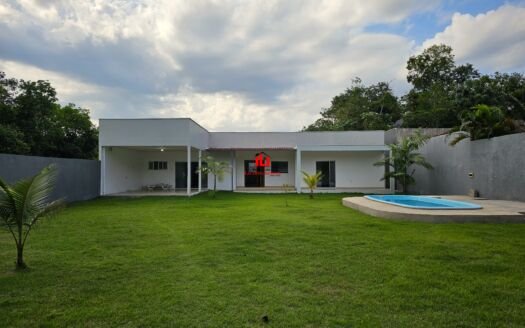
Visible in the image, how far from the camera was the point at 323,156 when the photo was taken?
72.1ft

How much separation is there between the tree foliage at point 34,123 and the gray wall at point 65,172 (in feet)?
16.9

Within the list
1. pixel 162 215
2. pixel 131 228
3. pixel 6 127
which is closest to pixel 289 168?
pixel 162 215

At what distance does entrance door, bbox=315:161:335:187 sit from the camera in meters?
21.8

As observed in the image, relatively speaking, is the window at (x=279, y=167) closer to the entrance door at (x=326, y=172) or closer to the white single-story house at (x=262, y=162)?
the white single-story house at (x=262, y=162)

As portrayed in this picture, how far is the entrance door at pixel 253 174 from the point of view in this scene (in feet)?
74.6

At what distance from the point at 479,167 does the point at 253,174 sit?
13625 millimetres

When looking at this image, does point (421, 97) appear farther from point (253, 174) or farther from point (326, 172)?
point (253, 174)

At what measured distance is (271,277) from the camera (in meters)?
4.47

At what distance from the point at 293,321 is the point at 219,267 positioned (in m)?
1.99

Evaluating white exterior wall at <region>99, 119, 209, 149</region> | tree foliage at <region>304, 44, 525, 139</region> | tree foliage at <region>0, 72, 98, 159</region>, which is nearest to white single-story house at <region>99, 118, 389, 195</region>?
white exterior wall at <region>99, 119, 209, 149</region>

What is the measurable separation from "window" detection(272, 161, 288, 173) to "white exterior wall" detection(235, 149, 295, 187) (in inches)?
8.5

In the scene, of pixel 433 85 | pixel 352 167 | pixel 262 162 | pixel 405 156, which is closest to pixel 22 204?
pixel 405 156

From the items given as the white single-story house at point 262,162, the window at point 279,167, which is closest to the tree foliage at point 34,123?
the white single-story house at point 262,162

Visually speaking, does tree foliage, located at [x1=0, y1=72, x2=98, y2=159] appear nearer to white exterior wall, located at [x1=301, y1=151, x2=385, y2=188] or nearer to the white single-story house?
the white single-story house
